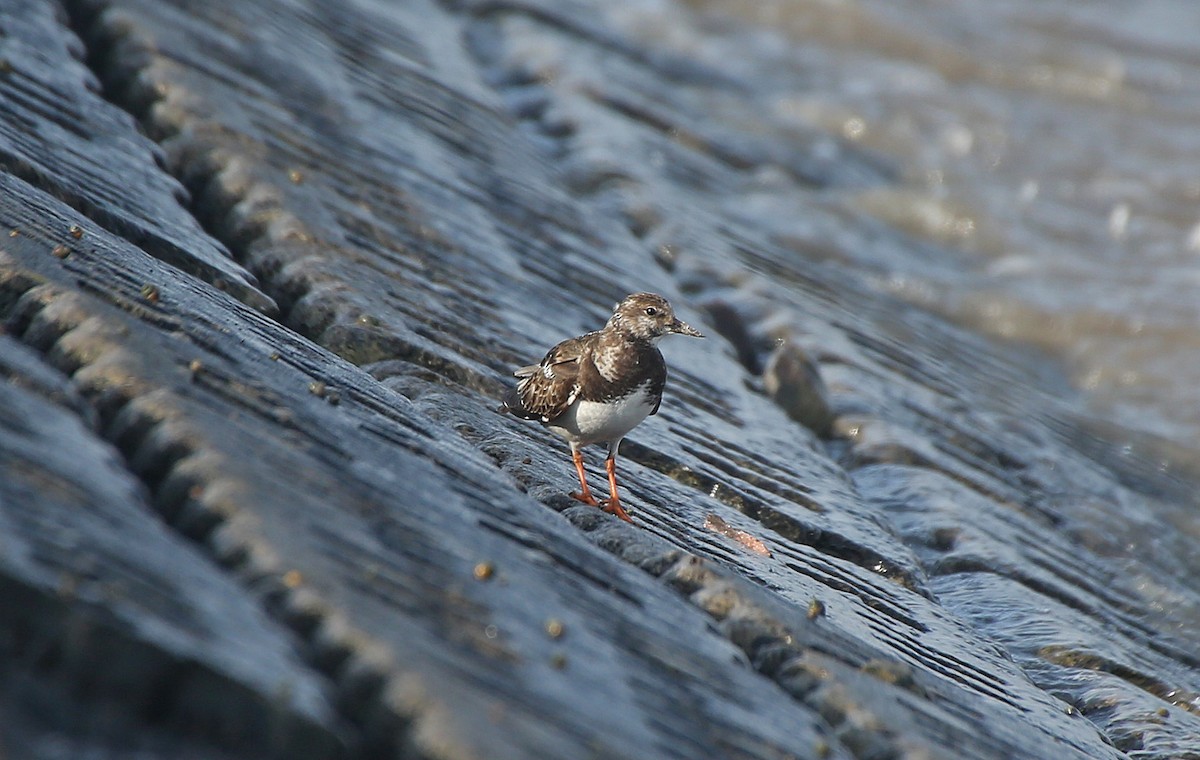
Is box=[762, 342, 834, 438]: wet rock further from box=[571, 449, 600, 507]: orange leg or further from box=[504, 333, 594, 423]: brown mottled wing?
box=[504, 333, 594, 423]: brown mottled wing

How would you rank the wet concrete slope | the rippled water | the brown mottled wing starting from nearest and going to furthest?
the wet concrete slope, the brown mottled wing, the rippled water

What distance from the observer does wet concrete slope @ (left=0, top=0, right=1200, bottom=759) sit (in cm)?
231

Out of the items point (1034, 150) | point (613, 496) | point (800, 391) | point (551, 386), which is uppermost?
point (1034, 150)

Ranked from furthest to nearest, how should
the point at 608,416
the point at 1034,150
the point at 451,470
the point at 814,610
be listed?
the point at 1034,150, the point at 608,416, the point at 814,610, the point at 451,470

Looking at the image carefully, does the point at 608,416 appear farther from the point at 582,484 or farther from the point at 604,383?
the point at 582,484

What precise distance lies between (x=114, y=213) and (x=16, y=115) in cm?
73

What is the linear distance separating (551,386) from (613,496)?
1.81 feet

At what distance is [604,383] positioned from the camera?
176 inches

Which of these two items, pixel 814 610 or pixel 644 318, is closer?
pixel 814 610

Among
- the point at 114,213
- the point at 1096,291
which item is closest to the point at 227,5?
the point at 114,213

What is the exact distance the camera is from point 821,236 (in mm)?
9984

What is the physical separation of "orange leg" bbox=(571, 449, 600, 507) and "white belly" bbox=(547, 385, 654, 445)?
9cm

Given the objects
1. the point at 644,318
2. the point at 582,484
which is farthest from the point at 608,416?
the point at 644,318

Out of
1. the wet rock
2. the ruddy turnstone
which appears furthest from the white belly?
the wet rock
